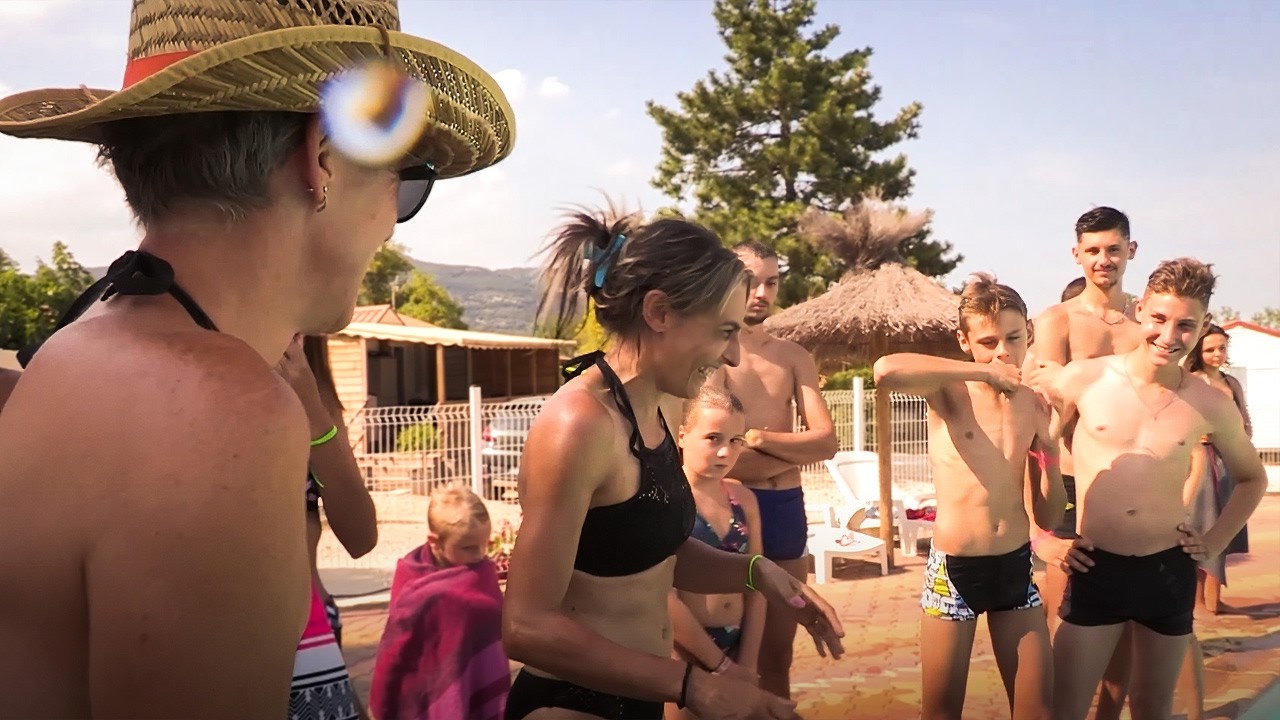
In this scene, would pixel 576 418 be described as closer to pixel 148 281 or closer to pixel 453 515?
pixel 148 281

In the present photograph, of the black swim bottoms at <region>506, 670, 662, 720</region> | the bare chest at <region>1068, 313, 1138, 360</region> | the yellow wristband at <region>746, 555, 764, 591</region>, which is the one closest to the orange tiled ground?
the bare chest at <region>1068, 313, 1138, 360</region>

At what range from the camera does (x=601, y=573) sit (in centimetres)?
231

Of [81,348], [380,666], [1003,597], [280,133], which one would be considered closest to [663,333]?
[280,133]

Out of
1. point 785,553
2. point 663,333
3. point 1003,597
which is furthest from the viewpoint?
point 785,553

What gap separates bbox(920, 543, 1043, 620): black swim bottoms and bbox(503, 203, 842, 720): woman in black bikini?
1.72m

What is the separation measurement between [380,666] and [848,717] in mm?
2941

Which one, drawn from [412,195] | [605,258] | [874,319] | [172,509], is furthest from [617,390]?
[874,319]

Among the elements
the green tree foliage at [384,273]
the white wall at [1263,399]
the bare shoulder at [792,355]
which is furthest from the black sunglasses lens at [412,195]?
the green tree foliage at [384,273]

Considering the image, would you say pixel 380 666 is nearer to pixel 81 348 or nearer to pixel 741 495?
pixel 741 495

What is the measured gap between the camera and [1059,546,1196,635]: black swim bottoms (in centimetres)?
415

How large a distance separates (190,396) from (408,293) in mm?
49942

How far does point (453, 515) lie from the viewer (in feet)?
12.7

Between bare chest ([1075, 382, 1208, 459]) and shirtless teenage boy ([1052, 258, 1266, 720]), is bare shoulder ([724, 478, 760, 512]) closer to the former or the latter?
shirtless teenage boy ([1052, 258, 1266, 720])

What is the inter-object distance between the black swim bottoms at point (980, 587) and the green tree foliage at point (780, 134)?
2475 cm
